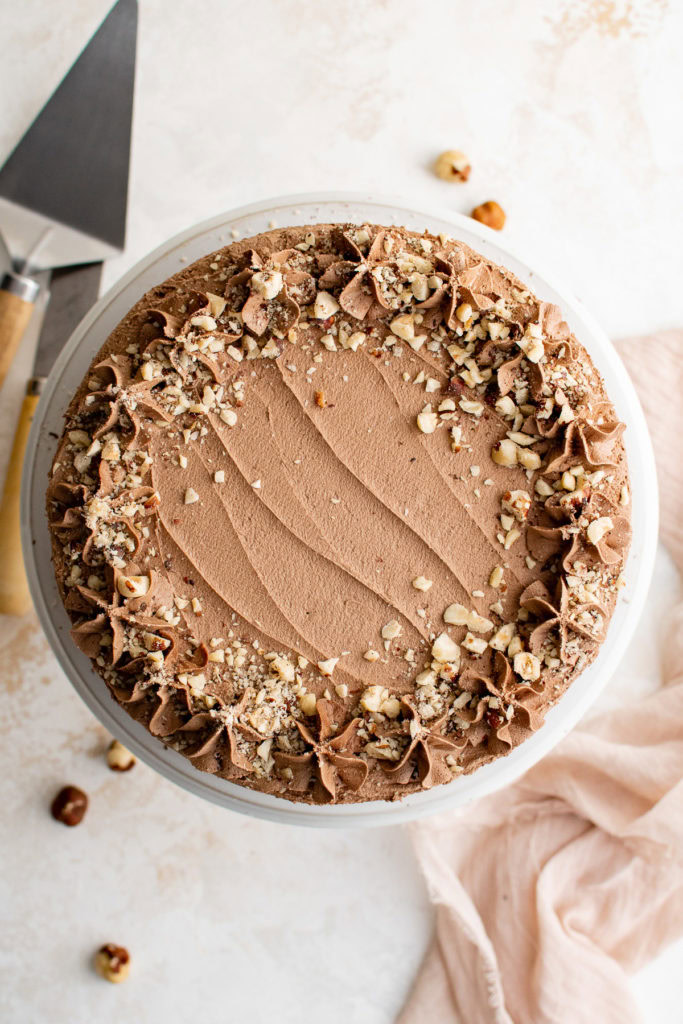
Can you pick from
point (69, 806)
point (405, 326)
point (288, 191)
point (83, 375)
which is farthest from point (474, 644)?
point (288, 191)

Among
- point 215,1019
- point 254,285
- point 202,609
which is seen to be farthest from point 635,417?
Answer: point 215,1019

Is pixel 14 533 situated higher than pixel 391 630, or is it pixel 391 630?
pixel 391 630

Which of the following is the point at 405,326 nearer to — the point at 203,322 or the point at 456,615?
the point at 203,322

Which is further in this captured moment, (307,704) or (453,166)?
(453,166)

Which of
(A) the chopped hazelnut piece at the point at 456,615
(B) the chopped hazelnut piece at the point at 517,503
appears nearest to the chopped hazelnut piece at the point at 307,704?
(A) the chopped hazelnut piece at the point at 456,615

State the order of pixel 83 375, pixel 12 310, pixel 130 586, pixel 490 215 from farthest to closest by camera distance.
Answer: pixel 490 215 → pixel 12 310 → pixel 83 375 → pixel 130 586

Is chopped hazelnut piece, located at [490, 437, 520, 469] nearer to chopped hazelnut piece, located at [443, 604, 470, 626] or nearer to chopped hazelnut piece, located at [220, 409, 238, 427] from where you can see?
chopped hazelnut piece, located at [443, 604, 470, 626]

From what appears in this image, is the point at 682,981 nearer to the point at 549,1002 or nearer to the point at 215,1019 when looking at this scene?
the point at 549,1002
